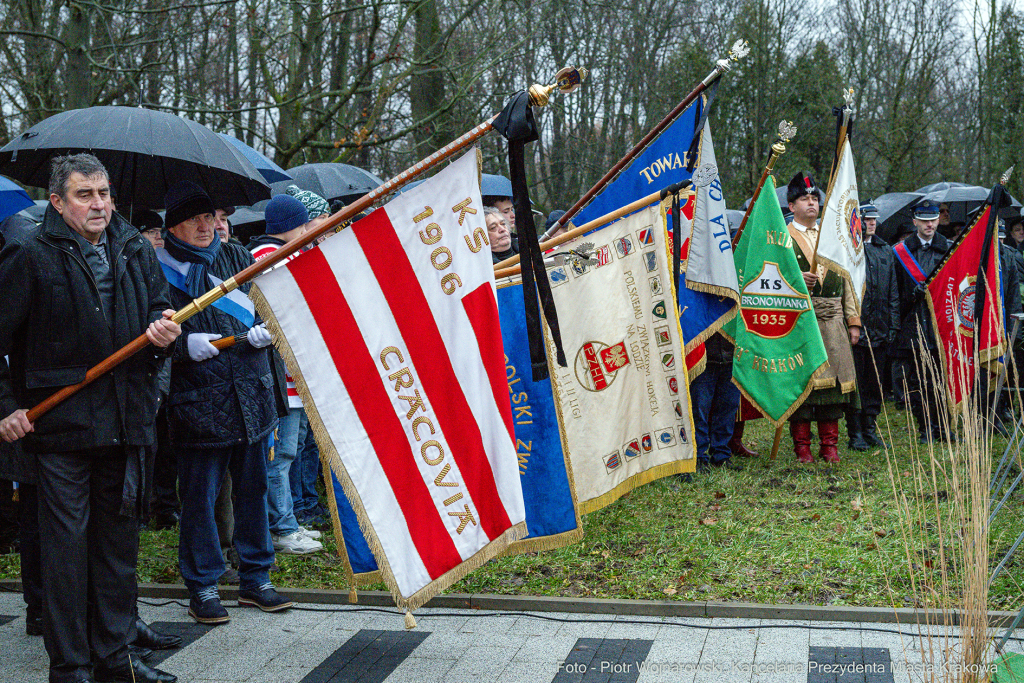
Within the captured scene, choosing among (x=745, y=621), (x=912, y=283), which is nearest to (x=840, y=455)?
(x=912, y=283)

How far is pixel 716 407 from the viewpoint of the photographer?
27.1 ft

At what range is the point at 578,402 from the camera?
478cm

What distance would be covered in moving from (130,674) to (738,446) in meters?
5.85

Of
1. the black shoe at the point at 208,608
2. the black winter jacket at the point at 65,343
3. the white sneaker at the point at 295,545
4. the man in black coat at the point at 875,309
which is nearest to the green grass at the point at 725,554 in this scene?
the white sneaker at the point at 295,545

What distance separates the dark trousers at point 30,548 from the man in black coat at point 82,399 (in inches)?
22.4

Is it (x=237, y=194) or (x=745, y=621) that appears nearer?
(x=745, y=621)

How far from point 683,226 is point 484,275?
3532mm

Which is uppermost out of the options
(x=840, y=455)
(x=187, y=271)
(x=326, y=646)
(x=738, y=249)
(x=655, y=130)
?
(x=655, y=130)

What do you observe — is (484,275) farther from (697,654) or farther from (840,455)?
(840,455)

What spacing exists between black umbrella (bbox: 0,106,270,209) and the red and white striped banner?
2136mm

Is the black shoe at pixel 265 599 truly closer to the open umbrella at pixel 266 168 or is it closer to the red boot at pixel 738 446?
the open umbrella at pixel 266 168

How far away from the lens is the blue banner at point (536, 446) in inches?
174

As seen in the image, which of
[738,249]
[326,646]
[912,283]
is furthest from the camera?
[912,283]

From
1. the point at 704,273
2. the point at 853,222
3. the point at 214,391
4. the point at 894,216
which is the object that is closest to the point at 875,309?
the point at 853,222
